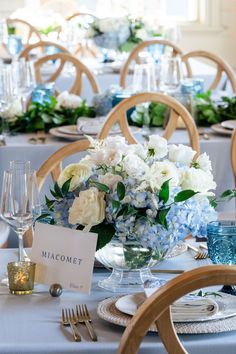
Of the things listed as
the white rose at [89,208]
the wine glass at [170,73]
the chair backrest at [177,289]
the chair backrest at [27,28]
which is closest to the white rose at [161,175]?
the white rose at [89,208]

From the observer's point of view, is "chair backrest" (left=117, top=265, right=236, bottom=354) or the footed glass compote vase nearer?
"chair backrest" (left=117, top=265, right=236, bottom=354)

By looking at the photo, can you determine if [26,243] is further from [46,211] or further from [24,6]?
[24,6]

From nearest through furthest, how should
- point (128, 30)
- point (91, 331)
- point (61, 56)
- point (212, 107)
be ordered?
point (91, 331) < point (212, 107) < point (61, 56) < point (128, 30)

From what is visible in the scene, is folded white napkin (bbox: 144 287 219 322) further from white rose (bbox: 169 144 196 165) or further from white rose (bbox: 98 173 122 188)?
white rose (bbox: 169 144 196 165)

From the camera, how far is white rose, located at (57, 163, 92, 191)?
1964 mm

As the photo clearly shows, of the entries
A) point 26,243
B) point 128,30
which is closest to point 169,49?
point 128,30

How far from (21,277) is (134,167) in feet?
1.06

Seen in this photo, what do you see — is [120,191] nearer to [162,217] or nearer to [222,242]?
[162,217]

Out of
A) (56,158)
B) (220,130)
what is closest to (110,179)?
(56,158)

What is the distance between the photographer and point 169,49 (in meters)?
6.21

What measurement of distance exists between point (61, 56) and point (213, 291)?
337 cm

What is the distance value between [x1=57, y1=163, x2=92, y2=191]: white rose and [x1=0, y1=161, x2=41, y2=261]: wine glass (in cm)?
6

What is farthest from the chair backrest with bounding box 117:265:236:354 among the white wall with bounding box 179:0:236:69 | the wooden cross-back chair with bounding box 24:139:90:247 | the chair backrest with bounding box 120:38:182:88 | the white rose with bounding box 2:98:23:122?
the white wall with bounding box 179:0:236:69

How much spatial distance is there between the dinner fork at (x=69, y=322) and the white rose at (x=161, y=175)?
29 cm
